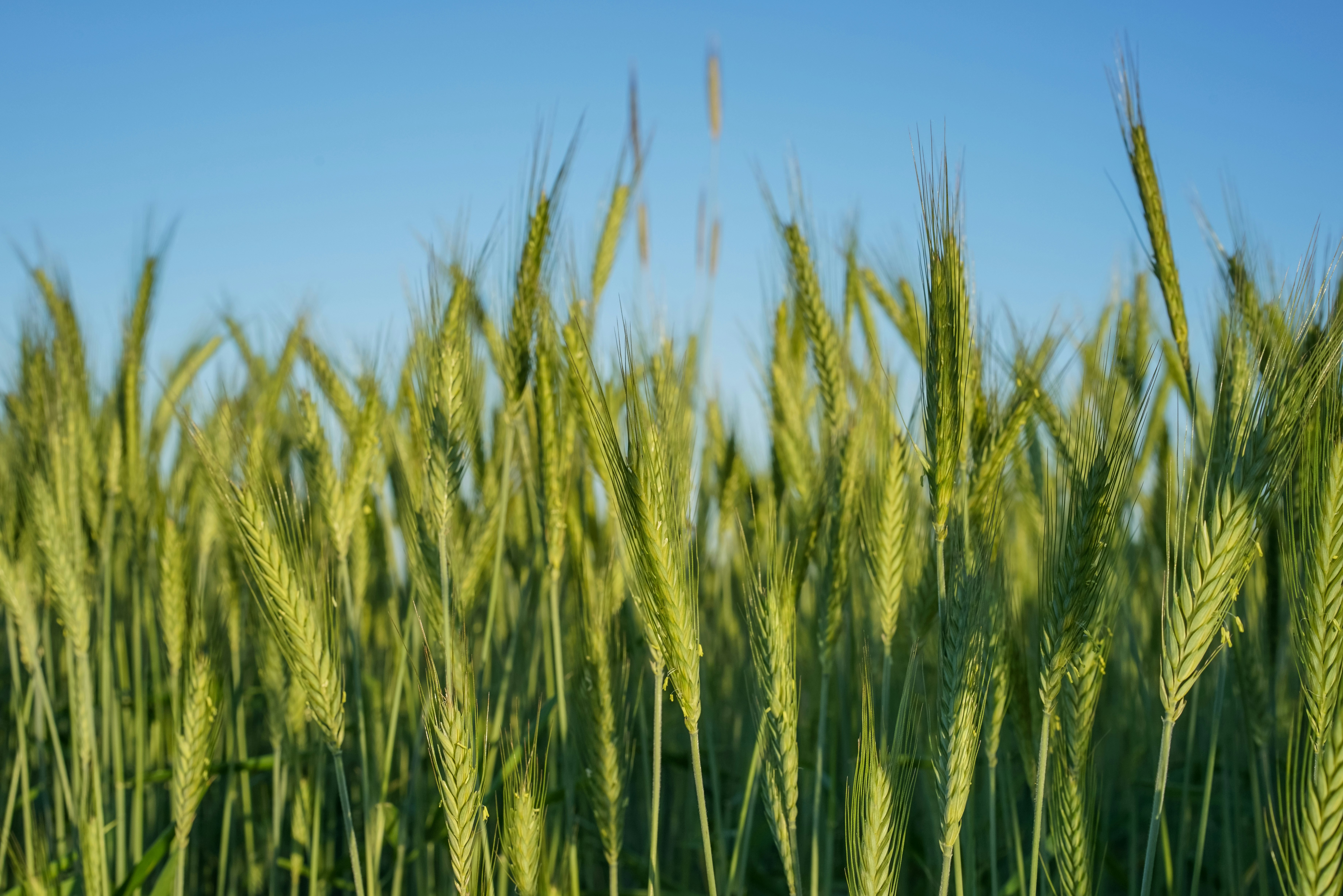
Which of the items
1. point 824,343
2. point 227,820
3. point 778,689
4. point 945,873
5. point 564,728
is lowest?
point 227,820

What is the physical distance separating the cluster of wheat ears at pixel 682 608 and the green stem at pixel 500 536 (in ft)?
0.04

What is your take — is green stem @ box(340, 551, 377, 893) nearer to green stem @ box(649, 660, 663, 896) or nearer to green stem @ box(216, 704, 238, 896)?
green stem @ box(216, 704, 238, 896)

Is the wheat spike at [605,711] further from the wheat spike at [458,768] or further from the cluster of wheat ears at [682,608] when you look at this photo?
the wheat spike at [458,768]

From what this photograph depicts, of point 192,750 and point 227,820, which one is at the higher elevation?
point 192,750

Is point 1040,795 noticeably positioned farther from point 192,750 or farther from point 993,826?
point 192,750

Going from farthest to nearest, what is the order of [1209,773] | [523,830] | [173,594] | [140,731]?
[140,731], [173,594], [1209,773], [523,830]

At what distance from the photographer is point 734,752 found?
3.00 m

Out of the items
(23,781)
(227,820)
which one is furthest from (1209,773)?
(23,781)

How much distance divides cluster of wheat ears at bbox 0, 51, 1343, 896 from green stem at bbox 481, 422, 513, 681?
0.5 inches

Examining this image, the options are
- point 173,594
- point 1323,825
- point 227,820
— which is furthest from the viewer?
point 227,820

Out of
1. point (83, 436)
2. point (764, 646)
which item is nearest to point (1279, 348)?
point (764, 646)

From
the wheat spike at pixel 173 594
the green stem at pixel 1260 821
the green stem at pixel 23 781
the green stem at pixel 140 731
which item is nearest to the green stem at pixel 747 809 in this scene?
the green stem at pixel 1260 821

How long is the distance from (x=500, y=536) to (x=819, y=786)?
857 millimetres

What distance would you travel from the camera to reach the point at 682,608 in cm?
129
